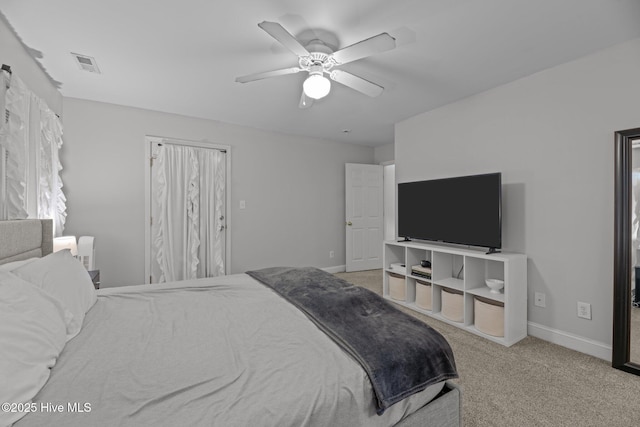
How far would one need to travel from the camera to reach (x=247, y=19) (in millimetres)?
1898

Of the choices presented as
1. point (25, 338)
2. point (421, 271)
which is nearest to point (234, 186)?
point (421, 271)

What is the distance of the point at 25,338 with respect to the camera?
3.18 ft

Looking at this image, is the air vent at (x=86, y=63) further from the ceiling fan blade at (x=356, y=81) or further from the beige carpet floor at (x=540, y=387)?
the beige carpet floor at (x=540, y=387)

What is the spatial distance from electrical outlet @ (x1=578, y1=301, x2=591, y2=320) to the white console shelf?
382 mm

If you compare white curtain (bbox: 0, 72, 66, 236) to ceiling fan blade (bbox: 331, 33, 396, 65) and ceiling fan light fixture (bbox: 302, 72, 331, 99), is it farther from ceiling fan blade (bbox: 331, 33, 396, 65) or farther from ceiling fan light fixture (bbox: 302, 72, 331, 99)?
ceiling fan blade (bbox: 331, 33, 396, 65)

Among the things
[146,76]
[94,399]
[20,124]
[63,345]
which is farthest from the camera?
[146,76]

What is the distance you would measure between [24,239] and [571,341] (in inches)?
165

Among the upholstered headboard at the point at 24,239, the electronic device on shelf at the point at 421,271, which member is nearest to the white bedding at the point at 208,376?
the upholstered headboard at the point at 24,239

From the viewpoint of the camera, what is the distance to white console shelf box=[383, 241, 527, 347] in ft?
8.37

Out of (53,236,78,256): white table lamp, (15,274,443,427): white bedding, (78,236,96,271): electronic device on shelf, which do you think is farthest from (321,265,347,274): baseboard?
(15,274,443,427): white bedding

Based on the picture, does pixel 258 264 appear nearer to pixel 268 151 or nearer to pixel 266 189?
pixel 266 189

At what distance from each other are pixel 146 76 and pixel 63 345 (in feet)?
8.07

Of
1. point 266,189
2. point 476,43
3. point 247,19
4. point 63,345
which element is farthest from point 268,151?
point 63,345

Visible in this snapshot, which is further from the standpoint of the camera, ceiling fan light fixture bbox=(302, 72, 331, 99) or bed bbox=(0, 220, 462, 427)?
ceiling fan light fixture bbox=(302, 72, 331, 99)
